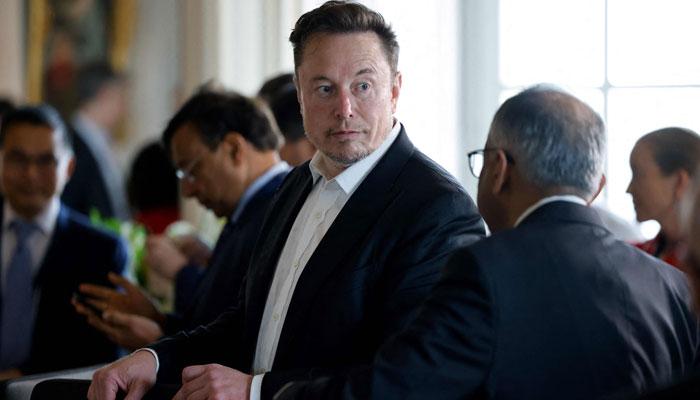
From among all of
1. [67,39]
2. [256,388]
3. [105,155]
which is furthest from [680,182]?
[67,39]

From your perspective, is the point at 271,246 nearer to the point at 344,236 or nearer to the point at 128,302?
the point at 344,236

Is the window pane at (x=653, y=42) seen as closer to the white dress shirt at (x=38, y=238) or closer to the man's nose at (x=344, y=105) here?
the man's nose at (x=344, y=105)

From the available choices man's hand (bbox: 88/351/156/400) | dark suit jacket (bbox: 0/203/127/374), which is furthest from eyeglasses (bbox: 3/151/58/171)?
man's hand (bbox: 88/351/156/400)

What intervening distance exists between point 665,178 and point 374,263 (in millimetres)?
1150

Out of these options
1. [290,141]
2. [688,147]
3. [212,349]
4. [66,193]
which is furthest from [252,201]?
[66,193]

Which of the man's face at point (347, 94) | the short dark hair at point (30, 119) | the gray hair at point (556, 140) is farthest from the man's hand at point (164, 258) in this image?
the gray hair at point (556, 140)

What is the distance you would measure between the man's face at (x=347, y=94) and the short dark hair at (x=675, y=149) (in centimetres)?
94

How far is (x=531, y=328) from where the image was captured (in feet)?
5.41

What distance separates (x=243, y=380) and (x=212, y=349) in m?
0.49

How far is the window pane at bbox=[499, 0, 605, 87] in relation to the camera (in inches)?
166

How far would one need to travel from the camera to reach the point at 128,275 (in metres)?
3.99

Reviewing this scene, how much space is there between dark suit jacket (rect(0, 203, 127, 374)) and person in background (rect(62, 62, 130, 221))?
3.83m

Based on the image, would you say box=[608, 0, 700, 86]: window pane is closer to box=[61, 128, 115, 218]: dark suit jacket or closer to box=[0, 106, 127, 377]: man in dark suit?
box=[0, 106, 127, 377]: man in dark suit

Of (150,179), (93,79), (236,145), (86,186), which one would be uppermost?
(93,79)
